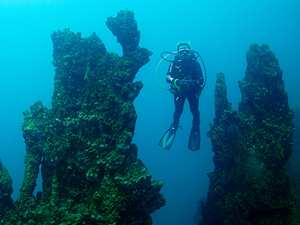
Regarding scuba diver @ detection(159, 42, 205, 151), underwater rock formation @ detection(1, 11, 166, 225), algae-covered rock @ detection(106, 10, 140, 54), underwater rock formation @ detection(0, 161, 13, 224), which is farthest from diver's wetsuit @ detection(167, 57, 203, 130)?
underwater rock formation @ detection(0, 161, 13, 224)

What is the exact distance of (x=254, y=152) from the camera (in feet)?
17.7

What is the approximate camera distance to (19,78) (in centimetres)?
7800

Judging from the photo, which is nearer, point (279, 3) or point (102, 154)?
point (102, 154)

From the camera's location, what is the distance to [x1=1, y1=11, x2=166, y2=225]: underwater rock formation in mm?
3828

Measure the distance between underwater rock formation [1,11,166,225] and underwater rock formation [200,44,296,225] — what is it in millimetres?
2755

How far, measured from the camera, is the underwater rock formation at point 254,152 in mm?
4812

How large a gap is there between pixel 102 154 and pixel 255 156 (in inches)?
182

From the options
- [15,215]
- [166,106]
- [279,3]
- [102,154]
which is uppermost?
[279,3]

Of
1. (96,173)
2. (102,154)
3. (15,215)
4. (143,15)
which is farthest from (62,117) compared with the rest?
(143,15)

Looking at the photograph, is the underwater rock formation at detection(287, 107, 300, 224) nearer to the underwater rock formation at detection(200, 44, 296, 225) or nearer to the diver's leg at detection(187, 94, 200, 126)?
the underwater rock formation at detection(200, 44, 296, 225)

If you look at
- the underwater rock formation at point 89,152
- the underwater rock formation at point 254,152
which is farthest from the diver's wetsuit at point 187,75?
the underwater rock formation at point 89,152

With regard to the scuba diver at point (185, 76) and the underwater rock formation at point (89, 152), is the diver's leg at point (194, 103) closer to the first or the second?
the scuba diver at point (185, 76)

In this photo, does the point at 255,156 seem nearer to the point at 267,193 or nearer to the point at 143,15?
the point at 267,193

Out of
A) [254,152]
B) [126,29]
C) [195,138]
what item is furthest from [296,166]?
[126,29]
